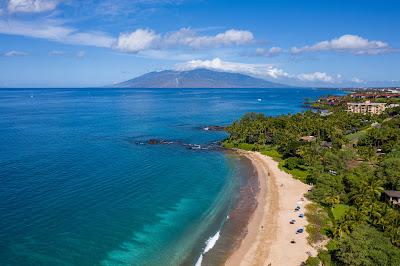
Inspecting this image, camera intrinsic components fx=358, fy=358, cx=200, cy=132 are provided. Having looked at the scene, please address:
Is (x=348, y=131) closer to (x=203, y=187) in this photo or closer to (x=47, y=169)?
(x=203, y=187)

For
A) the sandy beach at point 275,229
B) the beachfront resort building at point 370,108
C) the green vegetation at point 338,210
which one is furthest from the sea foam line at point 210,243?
the beachfront resort building at point 370,108

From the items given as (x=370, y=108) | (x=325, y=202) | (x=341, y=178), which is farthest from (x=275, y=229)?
(x=370, y=108)

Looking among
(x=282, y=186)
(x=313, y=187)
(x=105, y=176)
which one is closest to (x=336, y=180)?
(x=313, y=187)

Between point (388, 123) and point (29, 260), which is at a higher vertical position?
point (388, 123)

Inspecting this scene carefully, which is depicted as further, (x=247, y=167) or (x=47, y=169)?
(x=247, y=167)

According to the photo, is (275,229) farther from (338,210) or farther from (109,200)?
(109,200)

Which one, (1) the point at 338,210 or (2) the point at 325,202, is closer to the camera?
(1) the point at 338,210

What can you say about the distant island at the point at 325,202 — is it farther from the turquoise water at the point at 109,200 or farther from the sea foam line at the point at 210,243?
the turquoise water at the point at 109,200

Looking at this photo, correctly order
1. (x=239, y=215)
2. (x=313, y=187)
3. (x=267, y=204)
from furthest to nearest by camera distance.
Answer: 1. (x=313, y=187)
2. (x=267, y=204)
3. (x=239, y=215)
